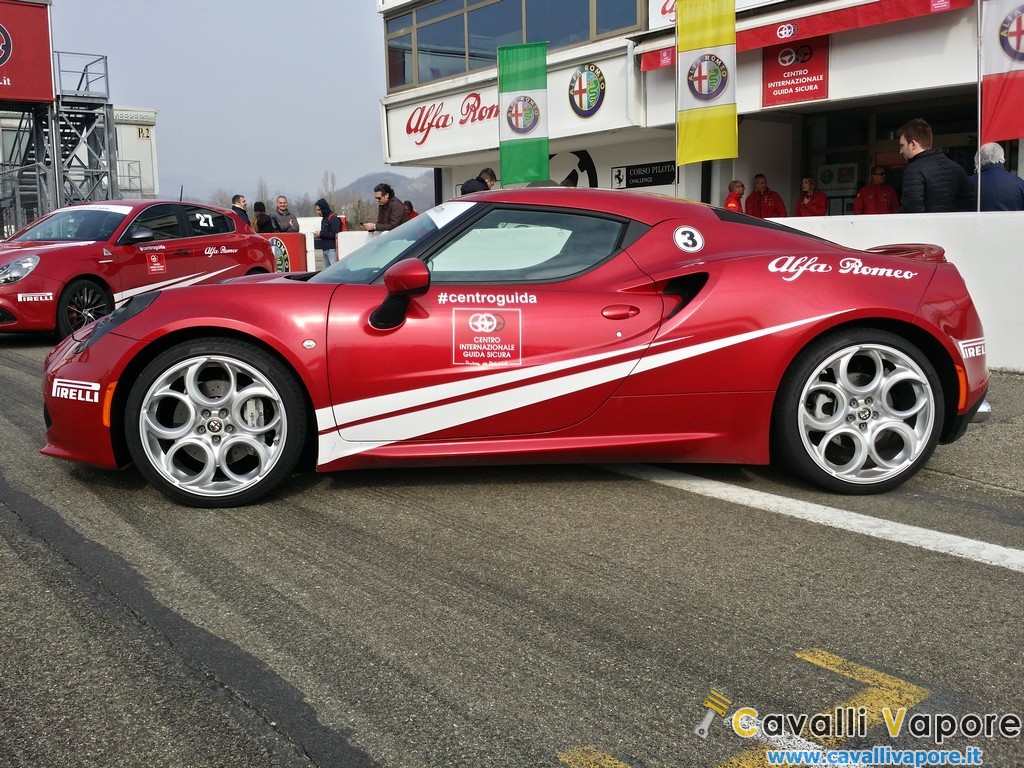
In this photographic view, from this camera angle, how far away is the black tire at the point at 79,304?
925cm

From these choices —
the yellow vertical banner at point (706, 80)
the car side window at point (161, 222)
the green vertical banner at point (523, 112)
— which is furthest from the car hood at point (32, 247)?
the yellow vertical banner at point (706, 80)

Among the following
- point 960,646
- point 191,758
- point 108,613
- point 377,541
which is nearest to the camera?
point 191,758

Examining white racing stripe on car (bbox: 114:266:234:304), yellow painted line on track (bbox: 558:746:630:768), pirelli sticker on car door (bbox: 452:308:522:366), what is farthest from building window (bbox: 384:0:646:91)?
yellow painted line on track (bbox: 558:746:630:768)

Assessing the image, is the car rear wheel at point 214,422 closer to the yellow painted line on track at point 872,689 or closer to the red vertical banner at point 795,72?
the yellow painted line on track at point 872,689

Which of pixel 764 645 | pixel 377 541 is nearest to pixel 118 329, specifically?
pixel 377 541

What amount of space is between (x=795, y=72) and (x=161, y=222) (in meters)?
9.30

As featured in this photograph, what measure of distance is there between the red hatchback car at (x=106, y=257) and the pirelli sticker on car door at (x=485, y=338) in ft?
22.2

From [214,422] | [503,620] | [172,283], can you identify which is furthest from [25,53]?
[503,620]

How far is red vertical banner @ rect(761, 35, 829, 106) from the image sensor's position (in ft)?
44.8

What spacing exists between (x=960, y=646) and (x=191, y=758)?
1.94 meters

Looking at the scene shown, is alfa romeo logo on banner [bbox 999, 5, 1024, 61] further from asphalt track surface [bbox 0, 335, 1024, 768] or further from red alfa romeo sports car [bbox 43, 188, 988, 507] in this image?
asphalt track surface [bbox 0, 335, 1024, 768]

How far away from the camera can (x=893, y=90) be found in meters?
12.9

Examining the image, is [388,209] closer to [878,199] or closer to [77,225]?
[77,225]

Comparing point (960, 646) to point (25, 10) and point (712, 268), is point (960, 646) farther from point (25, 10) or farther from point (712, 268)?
point (25, 10)
